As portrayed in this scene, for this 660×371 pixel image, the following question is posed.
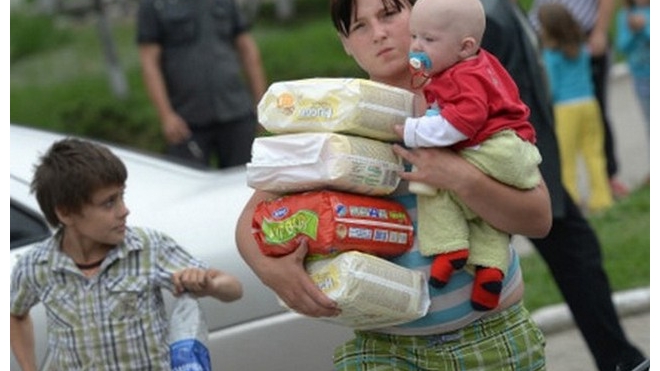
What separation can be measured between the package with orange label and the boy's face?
0.84 m

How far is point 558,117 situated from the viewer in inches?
394

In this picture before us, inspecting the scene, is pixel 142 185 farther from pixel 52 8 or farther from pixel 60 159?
pixel 52 8

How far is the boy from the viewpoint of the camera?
441 cm

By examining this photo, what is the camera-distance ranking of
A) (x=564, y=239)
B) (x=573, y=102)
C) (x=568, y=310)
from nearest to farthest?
(x=564, y=239) → (x=568, y=310) → (x=573, y=102)

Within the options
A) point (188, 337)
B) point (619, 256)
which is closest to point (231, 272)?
point (188, 337)

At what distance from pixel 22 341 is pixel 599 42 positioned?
255 inches

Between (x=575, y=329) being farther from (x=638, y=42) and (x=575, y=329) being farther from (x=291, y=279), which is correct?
(x=291, y=279)

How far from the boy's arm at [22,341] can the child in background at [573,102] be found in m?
5.60

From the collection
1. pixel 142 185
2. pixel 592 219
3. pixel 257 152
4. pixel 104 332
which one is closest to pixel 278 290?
pixel 257 152

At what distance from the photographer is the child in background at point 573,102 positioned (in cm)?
969

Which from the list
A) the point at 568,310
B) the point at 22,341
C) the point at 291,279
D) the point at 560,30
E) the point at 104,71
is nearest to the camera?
the point at 291,279

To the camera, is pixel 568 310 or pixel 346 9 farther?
pixel 568 310

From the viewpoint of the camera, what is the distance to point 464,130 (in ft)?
11.5

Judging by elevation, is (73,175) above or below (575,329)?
above
